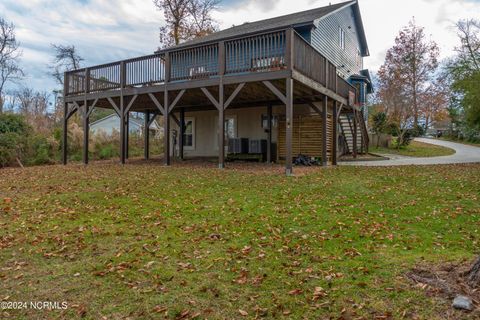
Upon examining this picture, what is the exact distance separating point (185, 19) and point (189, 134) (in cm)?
1453

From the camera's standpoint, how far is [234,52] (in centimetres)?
1061

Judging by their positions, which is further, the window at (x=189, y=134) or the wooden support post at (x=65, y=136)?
the window at (x=189, y=134)

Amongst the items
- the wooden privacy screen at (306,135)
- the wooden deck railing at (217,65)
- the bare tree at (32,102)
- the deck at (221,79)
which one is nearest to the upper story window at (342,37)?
the deck at (221,79)

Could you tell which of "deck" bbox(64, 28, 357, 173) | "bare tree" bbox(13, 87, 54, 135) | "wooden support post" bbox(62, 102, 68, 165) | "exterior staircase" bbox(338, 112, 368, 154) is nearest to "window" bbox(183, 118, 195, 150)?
"deck" bbox(64, 28, 357, 173)

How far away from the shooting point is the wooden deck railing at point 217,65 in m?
10.3

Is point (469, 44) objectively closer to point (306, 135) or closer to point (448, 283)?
point (306, 135)

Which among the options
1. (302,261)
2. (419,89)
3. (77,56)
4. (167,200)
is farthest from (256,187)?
(77,56)

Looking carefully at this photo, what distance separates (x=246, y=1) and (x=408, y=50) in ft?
46.3

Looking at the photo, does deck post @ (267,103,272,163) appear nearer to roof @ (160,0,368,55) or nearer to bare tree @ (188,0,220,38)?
roof @ (160,0,368,55)

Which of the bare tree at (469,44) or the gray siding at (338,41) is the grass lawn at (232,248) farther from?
the bare tree at (469,44)

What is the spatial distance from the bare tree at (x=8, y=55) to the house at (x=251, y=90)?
14644mm

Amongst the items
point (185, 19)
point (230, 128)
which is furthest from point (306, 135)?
point (185, 19)

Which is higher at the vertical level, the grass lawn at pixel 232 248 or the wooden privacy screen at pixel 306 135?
the wooden privacy screen at pixel 306 135

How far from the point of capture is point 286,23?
15.7 m
